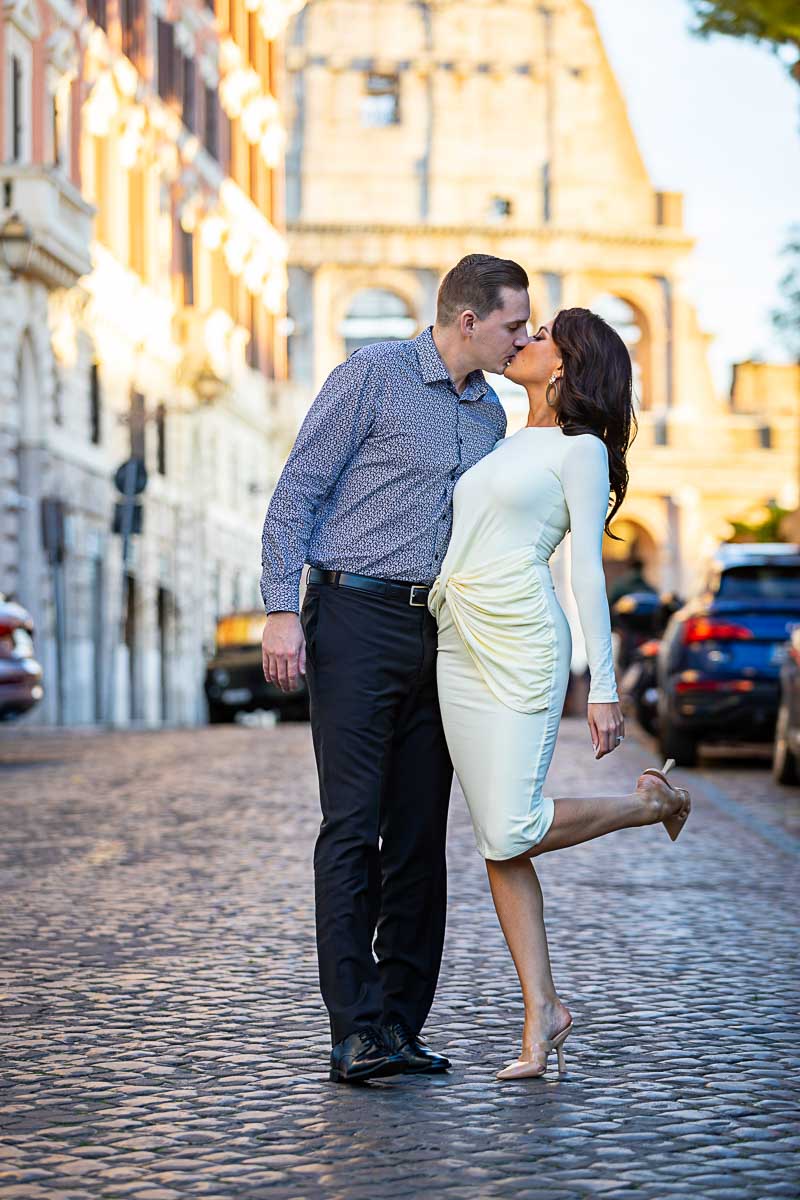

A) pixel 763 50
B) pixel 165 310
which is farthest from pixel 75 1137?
pixel 165 310

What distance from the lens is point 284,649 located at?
5484 millimetres

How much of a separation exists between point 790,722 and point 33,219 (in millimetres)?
16768

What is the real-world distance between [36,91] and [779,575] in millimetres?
16537

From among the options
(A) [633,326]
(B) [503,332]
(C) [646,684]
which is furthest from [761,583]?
(A) [633,326]

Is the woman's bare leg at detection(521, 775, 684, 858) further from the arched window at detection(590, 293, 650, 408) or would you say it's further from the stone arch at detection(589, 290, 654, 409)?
the arched window at detection(590, 293, 650, 408)

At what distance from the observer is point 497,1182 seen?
446cm

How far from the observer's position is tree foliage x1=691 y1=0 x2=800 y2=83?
73.2 ft

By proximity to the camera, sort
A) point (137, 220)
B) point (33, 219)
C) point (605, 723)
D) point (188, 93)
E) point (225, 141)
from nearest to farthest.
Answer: point (605, 723) → point (33, 219) → point (137, 220) → point (188, 93) → point (225, 141)

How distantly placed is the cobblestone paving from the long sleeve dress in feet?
2.06

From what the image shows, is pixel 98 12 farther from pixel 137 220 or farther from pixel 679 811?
pixel 679 811

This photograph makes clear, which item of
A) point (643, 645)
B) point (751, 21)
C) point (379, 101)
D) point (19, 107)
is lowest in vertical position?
point (643, 645)

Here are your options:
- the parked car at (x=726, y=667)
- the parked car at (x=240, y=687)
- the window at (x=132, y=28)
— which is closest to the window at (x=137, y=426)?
the parked car at (x=240, y=687)

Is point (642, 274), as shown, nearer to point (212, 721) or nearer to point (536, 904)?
point (212, 721)

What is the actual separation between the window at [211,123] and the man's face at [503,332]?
39597 millimetres
